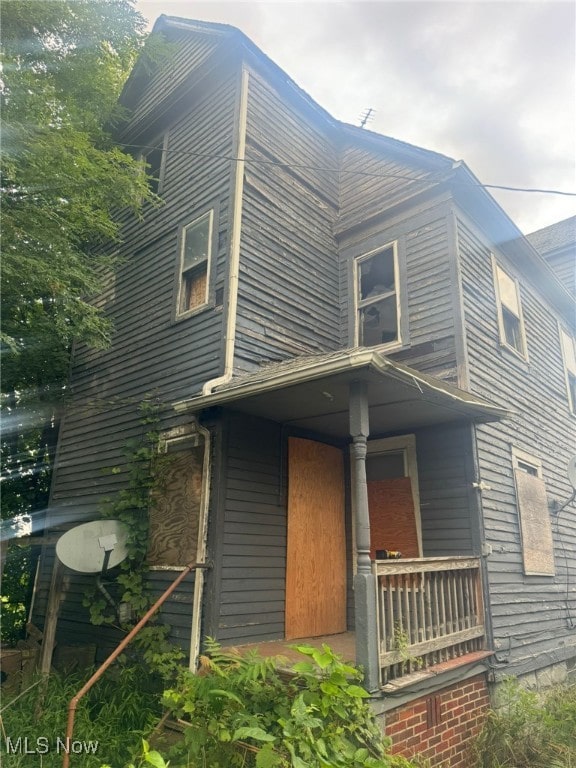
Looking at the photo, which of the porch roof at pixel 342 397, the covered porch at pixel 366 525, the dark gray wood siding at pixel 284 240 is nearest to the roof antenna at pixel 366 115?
the dark gray wood siding at pixel 284 240

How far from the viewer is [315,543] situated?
21.1 ft

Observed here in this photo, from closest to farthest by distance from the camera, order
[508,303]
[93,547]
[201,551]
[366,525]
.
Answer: [366,525] → [201,551] → [93,547] → [508,303]

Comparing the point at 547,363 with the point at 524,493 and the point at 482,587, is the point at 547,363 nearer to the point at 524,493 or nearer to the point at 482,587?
the point at 524,493

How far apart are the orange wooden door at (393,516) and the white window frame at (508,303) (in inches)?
112

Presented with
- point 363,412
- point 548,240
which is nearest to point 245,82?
point 363,412

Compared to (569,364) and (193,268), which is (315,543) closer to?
(193,268)

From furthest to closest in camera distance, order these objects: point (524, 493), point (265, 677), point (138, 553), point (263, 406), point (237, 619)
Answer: point (524, 493), point (138, 553), point (263, 406), point (237, 619), point (265, 677)

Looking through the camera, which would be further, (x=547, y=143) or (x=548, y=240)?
(x=548, y=240)

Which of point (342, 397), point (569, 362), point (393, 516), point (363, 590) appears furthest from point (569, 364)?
point (363, 590)

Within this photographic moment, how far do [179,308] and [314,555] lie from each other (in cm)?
376

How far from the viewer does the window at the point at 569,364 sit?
1028cm

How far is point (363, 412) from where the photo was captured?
4.61 metres

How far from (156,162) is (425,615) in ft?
26.8

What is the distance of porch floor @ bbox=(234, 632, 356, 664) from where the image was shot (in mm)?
5016
